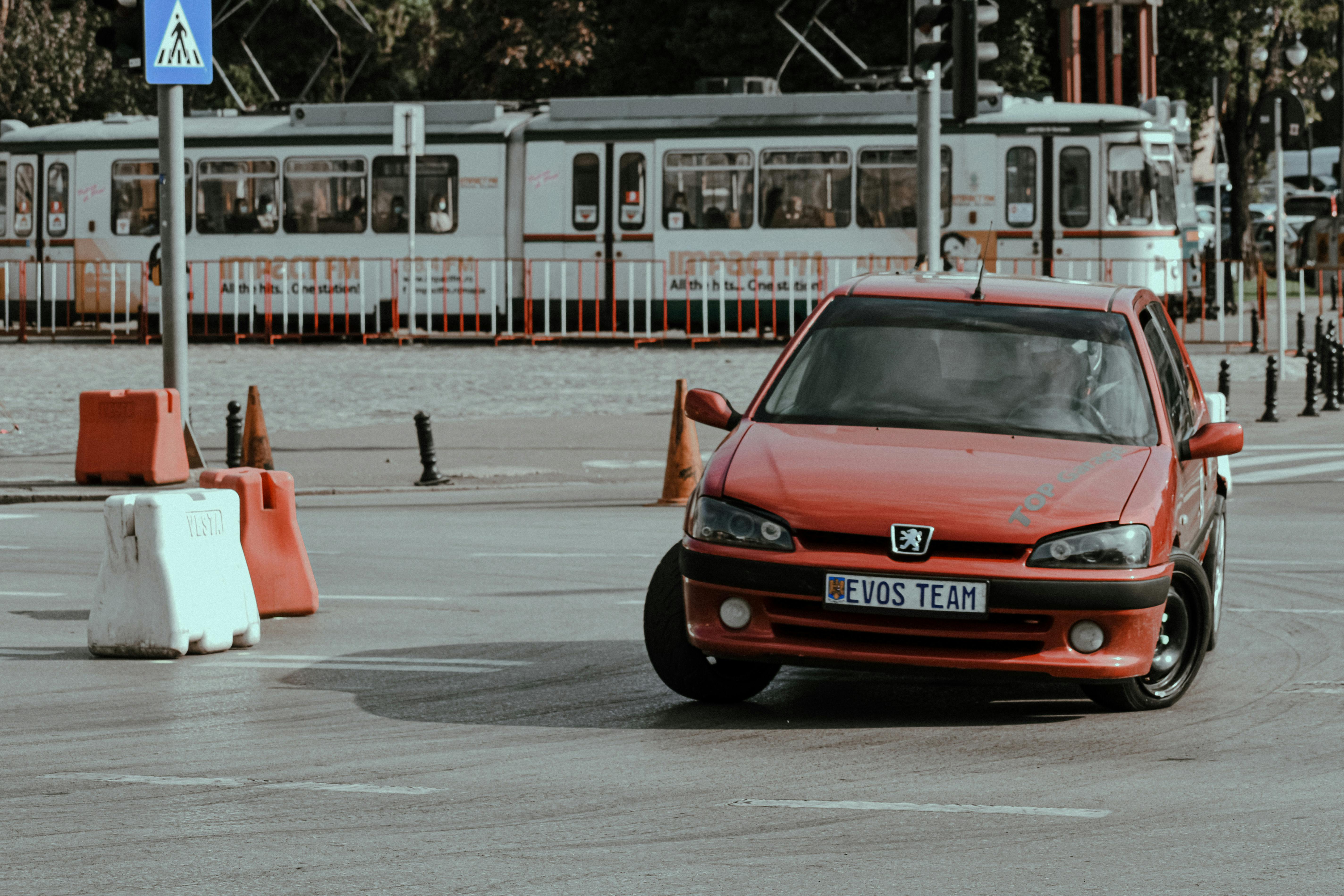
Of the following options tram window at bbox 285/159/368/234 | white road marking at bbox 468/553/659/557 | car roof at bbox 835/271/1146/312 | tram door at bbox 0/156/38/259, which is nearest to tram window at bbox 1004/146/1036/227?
tram window at bbox 285/159/368/234

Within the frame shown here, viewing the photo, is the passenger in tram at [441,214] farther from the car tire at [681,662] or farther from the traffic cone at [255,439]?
the car tire at [681,662]

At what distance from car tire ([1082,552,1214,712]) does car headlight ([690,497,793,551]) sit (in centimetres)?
131

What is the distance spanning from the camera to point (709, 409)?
8172 millimetres

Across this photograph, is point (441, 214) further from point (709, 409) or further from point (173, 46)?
point (709, 409)

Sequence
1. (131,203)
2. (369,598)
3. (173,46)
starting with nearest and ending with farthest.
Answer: (369,598) → (173,46) → (131,203)

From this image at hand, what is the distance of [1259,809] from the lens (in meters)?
6.11

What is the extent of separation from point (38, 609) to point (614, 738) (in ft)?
14.4

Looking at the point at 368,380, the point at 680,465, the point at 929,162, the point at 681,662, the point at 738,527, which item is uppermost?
the point at 929,162

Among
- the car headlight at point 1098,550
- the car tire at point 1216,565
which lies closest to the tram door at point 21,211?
the car tire at point 1216,565

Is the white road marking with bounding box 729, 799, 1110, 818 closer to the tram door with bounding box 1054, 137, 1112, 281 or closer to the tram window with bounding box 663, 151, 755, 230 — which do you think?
the tram door with bounding box 1054, 137, 1112, 281

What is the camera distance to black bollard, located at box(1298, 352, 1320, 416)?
22625 millimetres

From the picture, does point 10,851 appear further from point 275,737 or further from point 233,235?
point 233,235

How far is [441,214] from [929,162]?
16810 mm

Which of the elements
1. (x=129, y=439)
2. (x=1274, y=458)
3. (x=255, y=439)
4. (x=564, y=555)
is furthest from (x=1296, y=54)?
(x=564, y=555)
